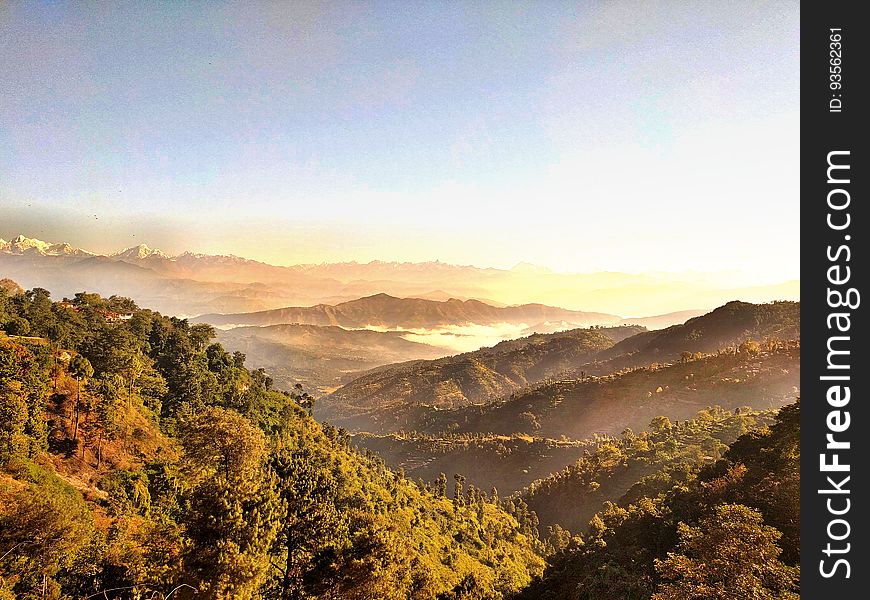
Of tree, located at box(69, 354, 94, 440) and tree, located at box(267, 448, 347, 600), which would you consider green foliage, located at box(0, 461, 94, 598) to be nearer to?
tree, located at box(267, 448, 347, 600)

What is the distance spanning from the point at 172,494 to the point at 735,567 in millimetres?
43241

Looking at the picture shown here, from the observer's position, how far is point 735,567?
62.4 ft

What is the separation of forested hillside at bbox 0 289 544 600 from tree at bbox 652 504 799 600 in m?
13.9

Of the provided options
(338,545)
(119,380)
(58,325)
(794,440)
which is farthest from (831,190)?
(58,325)

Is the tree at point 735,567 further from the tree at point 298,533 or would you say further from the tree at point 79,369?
the tree at point 79,369

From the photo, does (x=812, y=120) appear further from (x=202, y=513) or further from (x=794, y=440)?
(x=794, y=440)

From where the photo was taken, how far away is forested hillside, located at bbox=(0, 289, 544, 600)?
16.3 meters

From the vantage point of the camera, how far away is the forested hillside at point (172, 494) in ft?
53.5

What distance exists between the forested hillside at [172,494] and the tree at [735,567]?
13.9m

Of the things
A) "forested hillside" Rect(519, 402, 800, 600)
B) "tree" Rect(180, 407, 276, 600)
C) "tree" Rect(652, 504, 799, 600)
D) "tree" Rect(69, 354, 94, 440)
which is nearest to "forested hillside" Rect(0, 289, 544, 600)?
"tree" Rect(180, 407, 276, 600)

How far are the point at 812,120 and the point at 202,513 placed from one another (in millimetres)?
26908

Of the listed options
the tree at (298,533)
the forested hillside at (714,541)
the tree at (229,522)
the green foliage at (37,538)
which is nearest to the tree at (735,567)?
the forested hillside at (714,541)

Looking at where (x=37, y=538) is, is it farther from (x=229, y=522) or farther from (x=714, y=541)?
(x=714, y=541)

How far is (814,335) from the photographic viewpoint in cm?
1443
